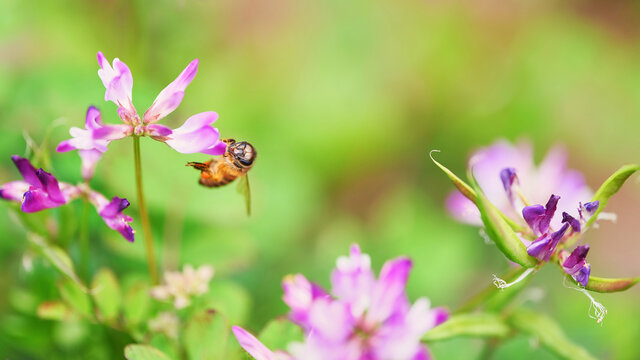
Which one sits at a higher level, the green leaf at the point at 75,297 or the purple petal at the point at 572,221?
the purple petal at the point at 572,221

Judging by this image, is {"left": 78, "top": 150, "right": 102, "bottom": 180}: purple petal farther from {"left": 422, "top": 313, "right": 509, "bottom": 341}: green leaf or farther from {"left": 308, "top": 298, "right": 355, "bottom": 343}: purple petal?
{"left": 422, "top": 313, "right": 509, "bottom": 341}: green leaf

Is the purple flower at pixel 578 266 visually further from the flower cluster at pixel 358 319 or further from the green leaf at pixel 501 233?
the flower cluster at pixel 358 319

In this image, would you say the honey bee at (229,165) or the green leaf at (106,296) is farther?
the green leaf at (106,296)

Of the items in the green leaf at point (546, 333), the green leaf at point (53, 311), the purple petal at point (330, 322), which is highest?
the purple petal at point (330, 322)

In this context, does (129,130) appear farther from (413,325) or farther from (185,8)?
(185,8)

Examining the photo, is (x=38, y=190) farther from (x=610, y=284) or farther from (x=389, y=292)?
(x=610, y=284)

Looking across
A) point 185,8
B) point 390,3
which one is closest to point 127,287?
point 185,8

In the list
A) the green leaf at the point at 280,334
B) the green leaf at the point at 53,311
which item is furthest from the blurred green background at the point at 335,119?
the green leaf at the point at 280,334
